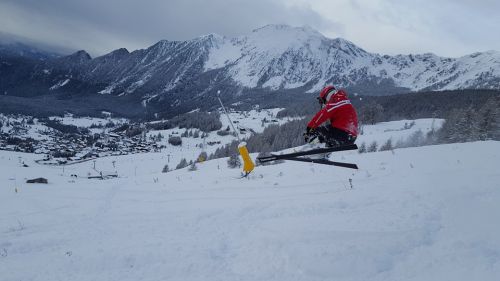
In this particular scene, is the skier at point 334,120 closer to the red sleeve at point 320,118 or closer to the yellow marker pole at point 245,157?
the red sleeve at point 320,118

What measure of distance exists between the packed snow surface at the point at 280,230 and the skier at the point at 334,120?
1.49m


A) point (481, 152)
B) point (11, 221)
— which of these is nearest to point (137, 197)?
point (11, 221)

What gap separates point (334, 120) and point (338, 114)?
0.83 feet

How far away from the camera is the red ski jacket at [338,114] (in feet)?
36.8

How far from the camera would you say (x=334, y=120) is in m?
11.5

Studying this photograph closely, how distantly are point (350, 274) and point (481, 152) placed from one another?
1167cm

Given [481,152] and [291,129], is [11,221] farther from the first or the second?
[291,129]

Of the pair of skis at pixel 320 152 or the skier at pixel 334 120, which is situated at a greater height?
the skier at pixel 334 120

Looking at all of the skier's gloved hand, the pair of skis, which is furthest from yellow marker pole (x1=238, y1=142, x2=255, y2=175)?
the skier's gloved hand

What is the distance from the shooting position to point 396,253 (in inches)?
277

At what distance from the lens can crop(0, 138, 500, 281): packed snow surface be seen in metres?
6.80

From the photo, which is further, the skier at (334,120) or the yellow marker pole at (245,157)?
the yellow marker pole at (245,157)

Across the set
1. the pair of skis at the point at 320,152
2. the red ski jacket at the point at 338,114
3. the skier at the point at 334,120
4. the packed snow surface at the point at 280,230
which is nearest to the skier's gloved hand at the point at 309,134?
the skier at the point at 334,120

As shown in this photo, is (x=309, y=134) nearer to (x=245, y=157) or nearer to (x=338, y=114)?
(x=338, y=114)
